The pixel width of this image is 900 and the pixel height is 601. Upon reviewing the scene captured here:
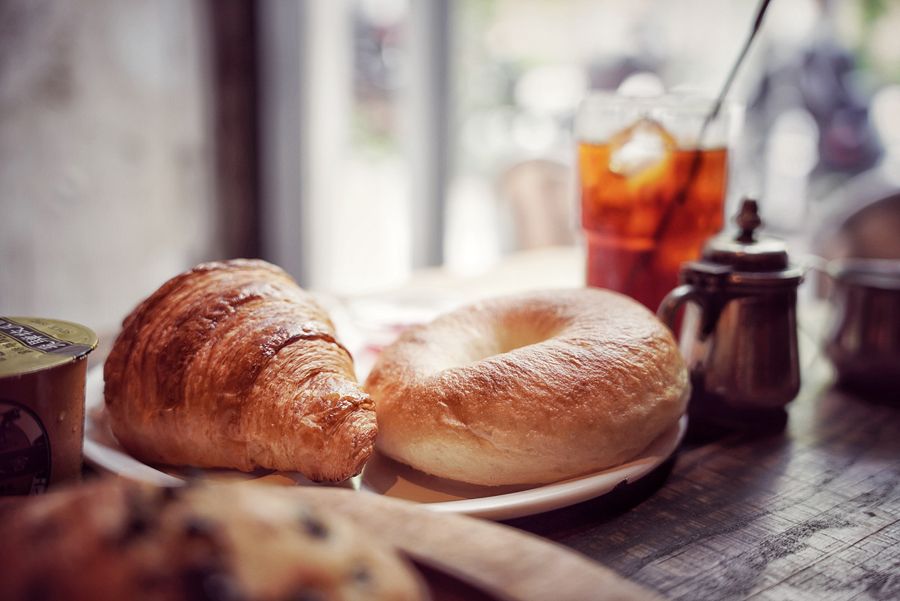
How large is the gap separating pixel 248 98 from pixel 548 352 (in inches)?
111

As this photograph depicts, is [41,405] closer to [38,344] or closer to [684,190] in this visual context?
[38,344]

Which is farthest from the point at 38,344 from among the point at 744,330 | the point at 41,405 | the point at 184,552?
the point at 744,330

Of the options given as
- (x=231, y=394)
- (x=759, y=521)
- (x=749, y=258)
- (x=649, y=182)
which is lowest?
(x=759, y=521)

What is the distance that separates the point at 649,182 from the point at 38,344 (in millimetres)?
916

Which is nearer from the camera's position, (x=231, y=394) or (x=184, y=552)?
(x=184, y=552)

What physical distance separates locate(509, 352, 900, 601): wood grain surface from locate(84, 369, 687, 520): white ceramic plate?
0.04 meters

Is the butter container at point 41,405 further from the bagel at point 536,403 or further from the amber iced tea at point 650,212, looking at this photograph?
the amber iced tea at point 650,212

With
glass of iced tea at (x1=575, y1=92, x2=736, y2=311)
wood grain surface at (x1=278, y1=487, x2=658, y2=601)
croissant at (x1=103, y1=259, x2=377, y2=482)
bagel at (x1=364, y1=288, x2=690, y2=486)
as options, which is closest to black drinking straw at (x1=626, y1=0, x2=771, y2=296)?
glass of iced tea at (x1=575, y1=92, x2=736, y2=311)

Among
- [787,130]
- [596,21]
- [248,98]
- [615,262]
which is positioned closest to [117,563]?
[615,262]

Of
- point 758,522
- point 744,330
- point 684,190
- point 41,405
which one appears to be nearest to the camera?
→ point 41,405

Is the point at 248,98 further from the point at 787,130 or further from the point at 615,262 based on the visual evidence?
the point at 787,130

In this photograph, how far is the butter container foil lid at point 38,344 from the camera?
0.59 m

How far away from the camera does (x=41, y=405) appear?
609 millimetres

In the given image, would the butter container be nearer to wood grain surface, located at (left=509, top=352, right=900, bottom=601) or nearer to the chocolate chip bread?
the chocolate chip bread
